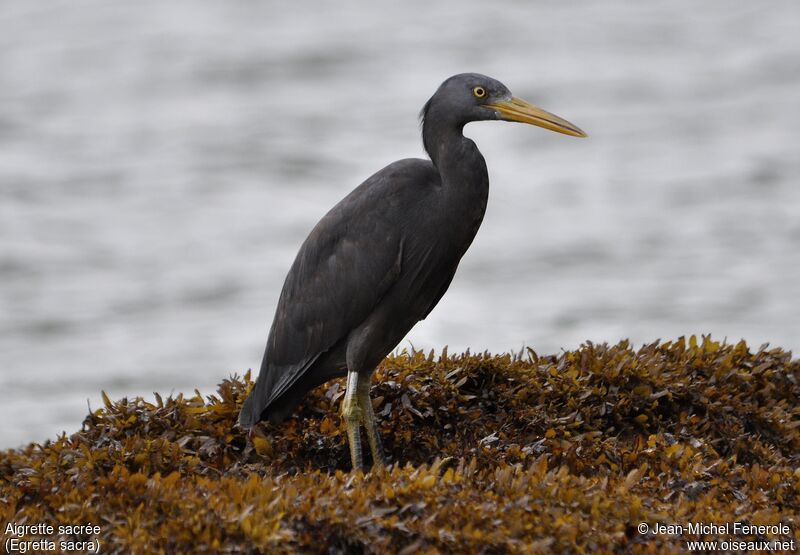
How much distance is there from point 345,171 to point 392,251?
12374mm

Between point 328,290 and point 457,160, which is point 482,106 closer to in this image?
point 457,160

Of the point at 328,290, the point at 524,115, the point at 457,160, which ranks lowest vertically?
the point at 328,290

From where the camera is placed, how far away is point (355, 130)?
66.2 ft

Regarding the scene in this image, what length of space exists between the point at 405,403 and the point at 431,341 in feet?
22.8

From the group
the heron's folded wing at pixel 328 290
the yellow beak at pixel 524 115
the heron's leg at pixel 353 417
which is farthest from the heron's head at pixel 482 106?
the heron's leg at pixel 353 417

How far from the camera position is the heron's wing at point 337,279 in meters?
5.95

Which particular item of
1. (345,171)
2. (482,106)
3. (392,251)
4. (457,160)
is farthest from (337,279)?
(345,171)

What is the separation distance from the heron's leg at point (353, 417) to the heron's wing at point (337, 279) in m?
0.35

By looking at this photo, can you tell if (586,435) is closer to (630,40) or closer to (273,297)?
(273,297)

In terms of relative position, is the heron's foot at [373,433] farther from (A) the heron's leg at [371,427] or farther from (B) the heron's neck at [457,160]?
(B) the heron's neck at [457,160]

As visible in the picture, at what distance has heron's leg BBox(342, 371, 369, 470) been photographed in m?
5.73

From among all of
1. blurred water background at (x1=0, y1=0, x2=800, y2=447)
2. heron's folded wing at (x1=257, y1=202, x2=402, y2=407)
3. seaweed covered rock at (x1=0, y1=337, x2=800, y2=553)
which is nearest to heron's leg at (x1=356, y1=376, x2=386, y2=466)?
seaweed covered rock at (x1=0, y1=337, x2=800, y2=553)

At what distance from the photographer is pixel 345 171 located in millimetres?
18156

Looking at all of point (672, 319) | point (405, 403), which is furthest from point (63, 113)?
point (405, 403)
